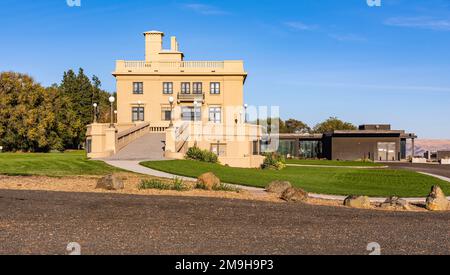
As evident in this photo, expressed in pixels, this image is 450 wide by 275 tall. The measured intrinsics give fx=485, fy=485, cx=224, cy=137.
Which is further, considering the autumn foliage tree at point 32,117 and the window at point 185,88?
the autumn foliage tree at point 32,117

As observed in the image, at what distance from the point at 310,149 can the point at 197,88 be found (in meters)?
21.4

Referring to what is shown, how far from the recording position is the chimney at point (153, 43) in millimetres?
62312

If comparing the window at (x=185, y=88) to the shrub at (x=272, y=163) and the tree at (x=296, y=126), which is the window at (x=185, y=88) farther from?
the tree at (x=296, y=126)

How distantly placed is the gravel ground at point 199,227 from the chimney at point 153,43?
48798mm

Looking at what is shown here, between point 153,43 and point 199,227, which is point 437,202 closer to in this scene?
point 199,227

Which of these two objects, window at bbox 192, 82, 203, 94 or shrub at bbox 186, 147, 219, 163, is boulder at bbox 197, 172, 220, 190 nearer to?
shrub at bbox 186, 147, 219, 163

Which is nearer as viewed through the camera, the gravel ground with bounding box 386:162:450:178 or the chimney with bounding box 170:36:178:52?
the gravel ground with bounding box 386:162:450:178

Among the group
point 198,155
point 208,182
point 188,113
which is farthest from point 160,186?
point 188,113

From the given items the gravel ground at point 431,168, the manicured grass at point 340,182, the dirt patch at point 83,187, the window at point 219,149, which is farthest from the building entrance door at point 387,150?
the dirt patch at point 83,187

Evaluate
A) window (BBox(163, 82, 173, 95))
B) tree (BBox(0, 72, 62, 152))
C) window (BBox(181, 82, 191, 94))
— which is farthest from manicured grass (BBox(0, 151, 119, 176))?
tree (BBox(0, 72, 62, 152))

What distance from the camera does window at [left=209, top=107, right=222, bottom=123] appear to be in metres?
57.8

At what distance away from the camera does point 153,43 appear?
62.6m

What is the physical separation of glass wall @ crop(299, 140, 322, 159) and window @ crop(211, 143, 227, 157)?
2800 centimetres
